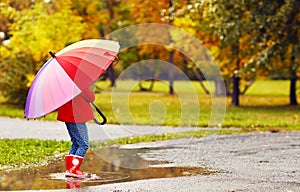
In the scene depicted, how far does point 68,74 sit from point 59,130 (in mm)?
8863

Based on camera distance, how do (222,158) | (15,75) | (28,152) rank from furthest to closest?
(15,75) → (28,152) → (222,158)

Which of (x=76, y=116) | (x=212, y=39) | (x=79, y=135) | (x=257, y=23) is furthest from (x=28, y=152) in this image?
(x=212, y=39)

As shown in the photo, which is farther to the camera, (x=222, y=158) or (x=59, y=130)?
(x=59, y=130)

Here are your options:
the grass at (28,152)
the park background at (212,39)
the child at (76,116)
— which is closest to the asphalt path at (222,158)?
the child at (76,116)

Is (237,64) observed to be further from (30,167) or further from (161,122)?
(30,167)

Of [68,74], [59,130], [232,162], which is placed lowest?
[59,130]

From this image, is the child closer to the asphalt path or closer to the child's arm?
the child's arm

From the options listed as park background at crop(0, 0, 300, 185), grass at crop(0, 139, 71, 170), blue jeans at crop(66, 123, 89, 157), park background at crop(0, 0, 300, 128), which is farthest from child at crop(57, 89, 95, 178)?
park background at crop(0, 0, 300, 128)

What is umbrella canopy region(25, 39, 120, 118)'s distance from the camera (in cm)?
974

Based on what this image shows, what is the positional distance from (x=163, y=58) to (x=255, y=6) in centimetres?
1834

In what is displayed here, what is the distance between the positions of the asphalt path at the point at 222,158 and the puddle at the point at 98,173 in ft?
1.09

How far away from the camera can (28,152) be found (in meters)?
13.0

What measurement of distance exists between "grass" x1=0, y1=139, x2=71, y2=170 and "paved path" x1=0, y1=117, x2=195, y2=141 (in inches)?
66.5

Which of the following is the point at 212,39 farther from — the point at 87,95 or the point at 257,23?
the point at 87,95
